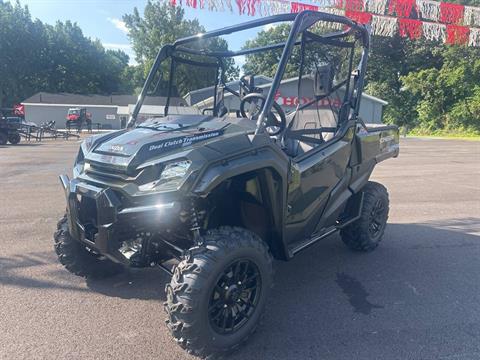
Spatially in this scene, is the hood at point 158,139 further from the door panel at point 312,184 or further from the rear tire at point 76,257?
the rear tire at point 76,257

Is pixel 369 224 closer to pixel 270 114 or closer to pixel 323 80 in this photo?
pixel 323 80

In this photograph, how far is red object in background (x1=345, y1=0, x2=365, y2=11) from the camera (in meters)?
16.1

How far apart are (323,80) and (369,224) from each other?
1.82m

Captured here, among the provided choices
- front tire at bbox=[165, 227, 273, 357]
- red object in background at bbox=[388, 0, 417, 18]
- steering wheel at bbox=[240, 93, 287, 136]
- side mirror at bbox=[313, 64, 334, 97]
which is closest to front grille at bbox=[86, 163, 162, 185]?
front tire at bbox=[165, 227, 273, 357]

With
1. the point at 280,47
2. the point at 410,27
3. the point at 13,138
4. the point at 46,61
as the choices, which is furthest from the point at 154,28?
the point at 280,47

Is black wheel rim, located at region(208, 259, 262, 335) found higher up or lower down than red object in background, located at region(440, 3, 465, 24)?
lower down

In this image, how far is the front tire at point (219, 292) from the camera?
241cm

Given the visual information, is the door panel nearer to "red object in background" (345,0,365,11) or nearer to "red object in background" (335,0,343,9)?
"red object in background" (335,0,343,9)

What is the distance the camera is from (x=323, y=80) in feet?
12.3

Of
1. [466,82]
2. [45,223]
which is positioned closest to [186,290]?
[45,223]

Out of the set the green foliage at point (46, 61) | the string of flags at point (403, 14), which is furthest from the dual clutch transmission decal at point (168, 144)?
the green foliage at point (46, 61)

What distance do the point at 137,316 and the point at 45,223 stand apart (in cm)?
335

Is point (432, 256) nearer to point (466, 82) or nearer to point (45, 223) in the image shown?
point (45, 223)

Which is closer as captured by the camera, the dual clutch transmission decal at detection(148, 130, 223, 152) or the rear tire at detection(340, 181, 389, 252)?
the dual clutch transmission decal at detection(148, 130, 223, 152)
